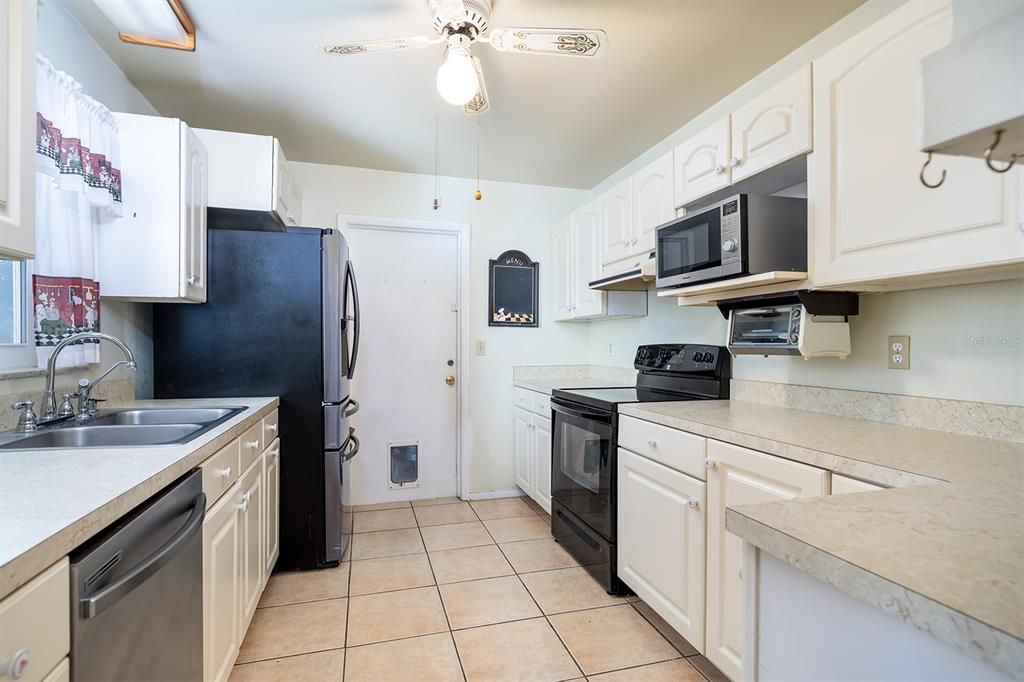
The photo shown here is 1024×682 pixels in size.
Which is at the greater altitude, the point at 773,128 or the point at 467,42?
the point at 467,42

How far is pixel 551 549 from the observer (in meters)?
2.66

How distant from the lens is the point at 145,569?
874 millimetres

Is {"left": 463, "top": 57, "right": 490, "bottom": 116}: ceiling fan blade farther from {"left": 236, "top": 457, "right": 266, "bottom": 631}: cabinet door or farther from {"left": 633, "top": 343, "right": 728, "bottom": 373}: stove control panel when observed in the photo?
{"left": 236, "top": 457, "right": 266, "bottom": 631}: cabinet door

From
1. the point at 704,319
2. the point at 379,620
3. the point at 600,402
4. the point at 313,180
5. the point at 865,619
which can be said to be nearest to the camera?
the point at 865,619

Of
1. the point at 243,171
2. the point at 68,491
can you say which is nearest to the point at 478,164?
the point at 243,171

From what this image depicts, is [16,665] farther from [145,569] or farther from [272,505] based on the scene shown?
[272,505]

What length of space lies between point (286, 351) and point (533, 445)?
1.66 m

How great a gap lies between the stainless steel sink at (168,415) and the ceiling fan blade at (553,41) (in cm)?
169

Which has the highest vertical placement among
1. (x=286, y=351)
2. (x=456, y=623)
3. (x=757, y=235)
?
(x=757, y=235)

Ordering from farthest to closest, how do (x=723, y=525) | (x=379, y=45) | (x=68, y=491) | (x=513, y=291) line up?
1. (x=513, y=291)
2. (x=379, y=45)
3. (x=723, y=525)
4. (x=68, y=491)

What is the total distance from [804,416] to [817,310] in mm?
406

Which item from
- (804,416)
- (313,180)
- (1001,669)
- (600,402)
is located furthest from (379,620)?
(313,180)

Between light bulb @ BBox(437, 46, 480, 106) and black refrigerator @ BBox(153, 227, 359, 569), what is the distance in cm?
110

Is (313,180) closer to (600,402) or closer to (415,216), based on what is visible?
(415,216)
